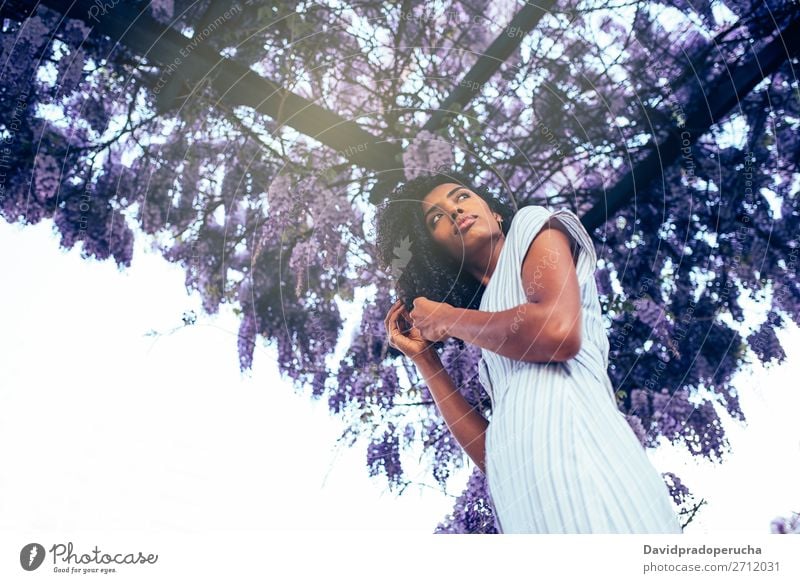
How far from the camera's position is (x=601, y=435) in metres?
0.93

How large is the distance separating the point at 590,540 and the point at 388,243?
527mm

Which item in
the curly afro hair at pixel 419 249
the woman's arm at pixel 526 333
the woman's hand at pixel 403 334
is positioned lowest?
the woman's arm at pixel 526 333

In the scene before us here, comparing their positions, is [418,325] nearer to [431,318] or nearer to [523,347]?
[431,318]

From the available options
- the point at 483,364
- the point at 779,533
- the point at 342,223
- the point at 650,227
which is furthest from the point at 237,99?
the point at 779,533

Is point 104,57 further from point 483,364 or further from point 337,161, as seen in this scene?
point 483,364

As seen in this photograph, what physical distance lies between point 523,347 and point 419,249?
25 centimetres

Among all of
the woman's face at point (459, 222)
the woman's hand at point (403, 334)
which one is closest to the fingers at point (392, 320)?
the woman's hand at point (403, 334)

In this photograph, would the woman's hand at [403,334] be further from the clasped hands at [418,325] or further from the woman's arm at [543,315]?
the woman's arm at [543,315]

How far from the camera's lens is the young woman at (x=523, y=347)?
91 cm

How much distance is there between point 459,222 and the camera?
1.08 meters

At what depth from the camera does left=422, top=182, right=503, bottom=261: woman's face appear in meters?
1.08

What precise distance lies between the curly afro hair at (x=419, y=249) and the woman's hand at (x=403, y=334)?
0.02 meters

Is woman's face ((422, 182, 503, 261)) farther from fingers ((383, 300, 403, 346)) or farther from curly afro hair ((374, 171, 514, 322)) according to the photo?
fingers ((383, 300, 403, 346))

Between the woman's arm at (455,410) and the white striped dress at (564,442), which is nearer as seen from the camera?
the white striped dress at (564,442)
